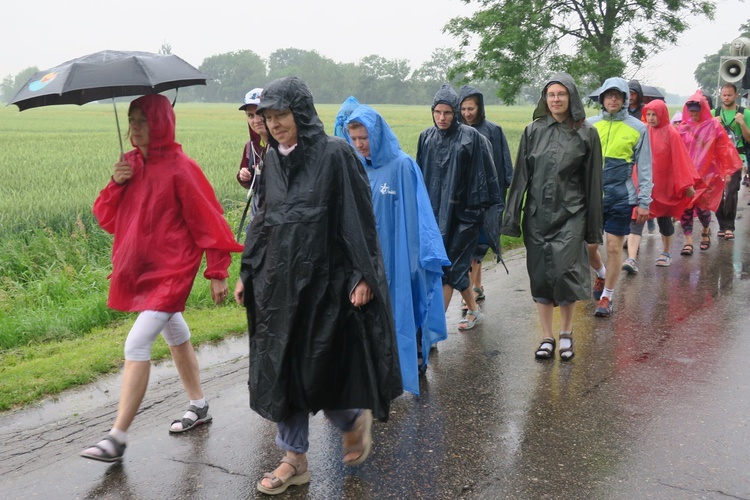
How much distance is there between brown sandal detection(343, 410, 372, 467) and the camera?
387cm

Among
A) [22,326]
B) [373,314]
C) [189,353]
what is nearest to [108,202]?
[189,353]

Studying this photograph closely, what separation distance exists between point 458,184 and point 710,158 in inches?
213

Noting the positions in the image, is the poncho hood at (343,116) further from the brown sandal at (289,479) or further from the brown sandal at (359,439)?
the brown sandal at (289,479)

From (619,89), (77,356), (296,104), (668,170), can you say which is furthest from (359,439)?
(668,170)

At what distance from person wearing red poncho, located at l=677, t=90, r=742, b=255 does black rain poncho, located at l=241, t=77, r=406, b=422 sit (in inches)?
288

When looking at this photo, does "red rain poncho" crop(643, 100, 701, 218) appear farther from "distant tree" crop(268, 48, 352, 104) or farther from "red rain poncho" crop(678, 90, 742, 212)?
"distant tree" crop(268, 48, 352, 104)

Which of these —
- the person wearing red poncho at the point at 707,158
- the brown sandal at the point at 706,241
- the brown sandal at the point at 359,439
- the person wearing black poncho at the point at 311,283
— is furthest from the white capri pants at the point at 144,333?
the brown sandal at the point at 706,241

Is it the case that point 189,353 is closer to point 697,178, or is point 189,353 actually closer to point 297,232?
point 297,232

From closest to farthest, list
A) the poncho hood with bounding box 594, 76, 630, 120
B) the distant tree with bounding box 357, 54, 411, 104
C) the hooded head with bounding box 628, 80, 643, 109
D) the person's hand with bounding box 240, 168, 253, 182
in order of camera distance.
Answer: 1. the person's hand with bounding box 240, 168, 253, 182
2. the poncho hood with bounding box 594, 76, 630, 120
3. the hooded head with bounding box 628, 80, 643, 109
4. the distant tree with bounding box 357, 54, 411, 104

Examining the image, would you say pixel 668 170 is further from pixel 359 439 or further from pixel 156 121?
pixel 156 121

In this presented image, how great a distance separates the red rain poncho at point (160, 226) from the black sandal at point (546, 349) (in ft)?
8.19

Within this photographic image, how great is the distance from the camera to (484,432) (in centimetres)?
443

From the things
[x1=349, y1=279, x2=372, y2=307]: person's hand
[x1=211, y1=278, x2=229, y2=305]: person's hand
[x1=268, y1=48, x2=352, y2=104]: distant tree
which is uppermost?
[x1=268, y1=48, x2=352, y2=104]: distant tree

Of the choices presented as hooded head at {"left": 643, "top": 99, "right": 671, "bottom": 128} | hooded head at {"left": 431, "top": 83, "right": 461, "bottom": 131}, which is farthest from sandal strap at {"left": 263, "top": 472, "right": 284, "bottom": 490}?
hooded head at {"left": 643, "top": 99, "right": 671, "bottom": 128}
